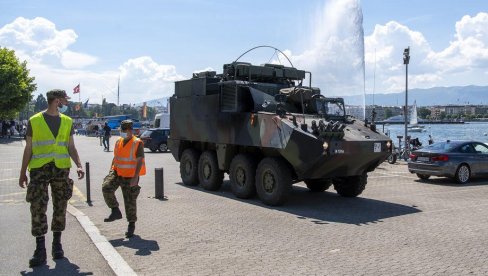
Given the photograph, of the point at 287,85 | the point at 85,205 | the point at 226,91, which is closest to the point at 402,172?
the point at 287,85

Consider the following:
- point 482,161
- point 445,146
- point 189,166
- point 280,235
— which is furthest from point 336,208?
point 482,161

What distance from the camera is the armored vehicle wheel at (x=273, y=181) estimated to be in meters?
10.7

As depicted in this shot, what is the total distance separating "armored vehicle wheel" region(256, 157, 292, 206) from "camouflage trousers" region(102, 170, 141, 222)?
357 cm

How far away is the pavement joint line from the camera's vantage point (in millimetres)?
6070

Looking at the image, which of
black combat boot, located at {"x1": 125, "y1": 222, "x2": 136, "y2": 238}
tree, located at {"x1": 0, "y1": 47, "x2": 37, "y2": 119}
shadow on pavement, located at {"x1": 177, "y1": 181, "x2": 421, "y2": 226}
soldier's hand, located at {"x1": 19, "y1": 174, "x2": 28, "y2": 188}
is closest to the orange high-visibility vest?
black combat boot, located at {"x1": 125, "y1": 222, "x2": 136, "y2": 238}

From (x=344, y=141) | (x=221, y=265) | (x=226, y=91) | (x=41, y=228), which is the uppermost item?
(x=226, y=91)

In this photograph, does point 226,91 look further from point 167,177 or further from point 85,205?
point 167,177

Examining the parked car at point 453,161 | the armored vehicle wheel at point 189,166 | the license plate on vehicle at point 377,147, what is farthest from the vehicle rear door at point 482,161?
the armored vehicle wheel at point 189,166

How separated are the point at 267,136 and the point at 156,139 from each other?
834 inches

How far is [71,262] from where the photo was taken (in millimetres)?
6375

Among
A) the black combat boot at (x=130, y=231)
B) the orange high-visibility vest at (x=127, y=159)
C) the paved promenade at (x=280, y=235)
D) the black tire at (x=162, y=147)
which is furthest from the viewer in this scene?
the black tire at (x=162, y=147)

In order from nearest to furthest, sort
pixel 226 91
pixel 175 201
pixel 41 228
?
pixel 41 228
pixel 175 201
pixel 226 91

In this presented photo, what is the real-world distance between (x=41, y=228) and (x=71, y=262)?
573 millimetres

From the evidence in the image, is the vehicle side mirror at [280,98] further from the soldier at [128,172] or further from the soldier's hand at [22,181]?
the soldier's hand at [22,181]
